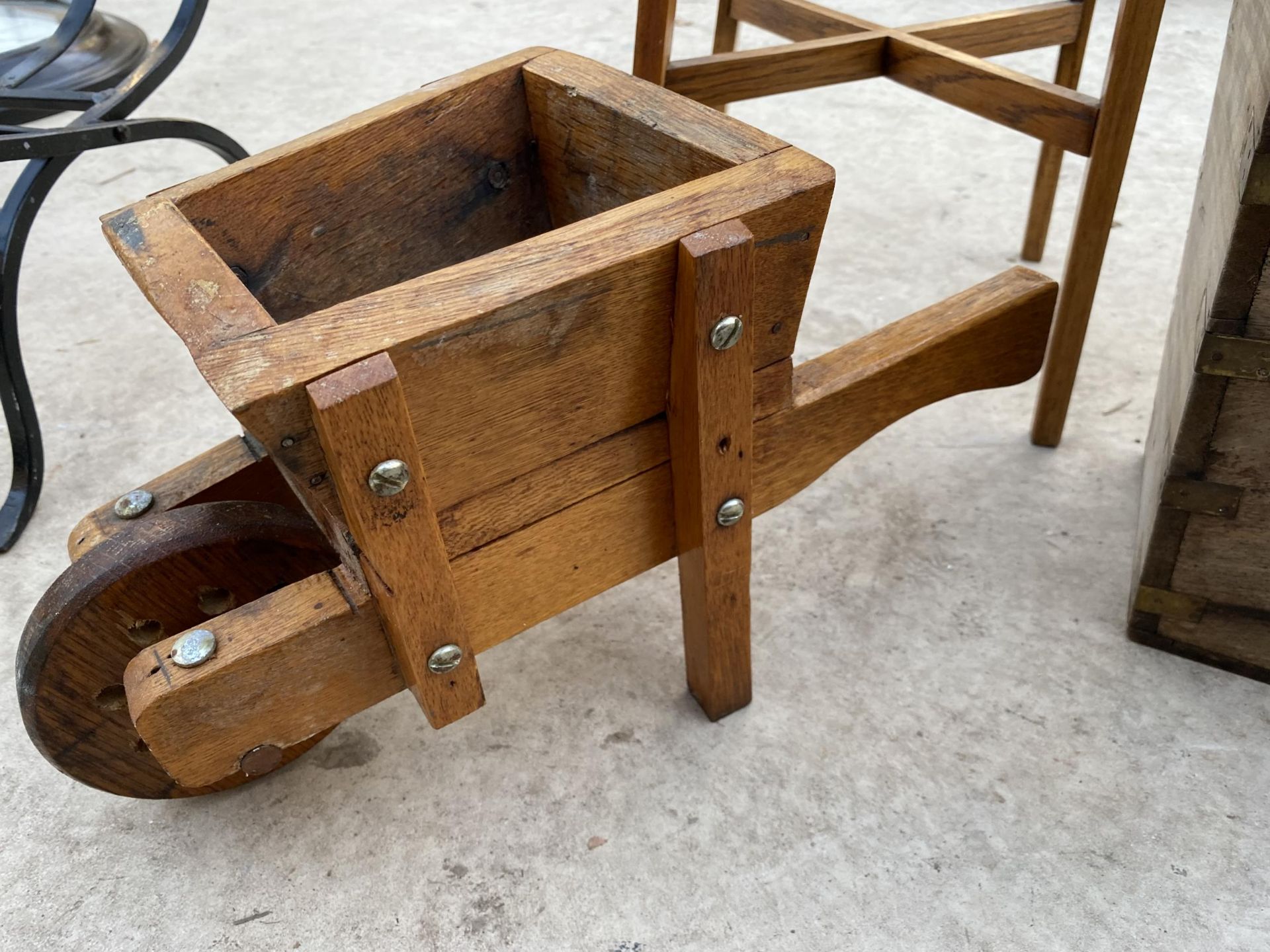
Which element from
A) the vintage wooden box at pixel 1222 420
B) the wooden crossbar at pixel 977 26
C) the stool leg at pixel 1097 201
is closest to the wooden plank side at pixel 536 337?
the vintage wooden box at pixel 1222 420

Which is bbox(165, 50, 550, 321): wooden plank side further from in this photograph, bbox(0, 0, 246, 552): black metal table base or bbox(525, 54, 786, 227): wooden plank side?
bbox(0, 0, 246, 552): black metal table base

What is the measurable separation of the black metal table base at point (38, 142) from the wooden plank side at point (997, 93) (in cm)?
104

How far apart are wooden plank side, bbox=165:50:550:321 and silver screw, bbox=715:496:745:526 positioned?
1.36 ft

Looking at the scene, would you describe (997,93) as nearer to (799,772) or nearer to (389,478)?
(799,772)

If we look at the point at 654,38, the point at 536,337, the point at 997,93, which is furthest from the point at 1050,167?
the point at 536,337

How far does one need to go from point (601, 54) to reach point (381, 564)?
2.25m

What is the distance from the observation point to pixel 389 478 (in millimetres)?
870

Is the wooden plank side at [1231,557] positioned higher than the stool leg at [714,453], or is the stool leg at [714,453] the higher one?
the stool leg at [714,453]

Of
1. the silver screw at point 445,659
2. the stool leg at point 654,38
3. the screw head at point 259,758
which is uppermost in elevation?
the stool leg at point 654,38

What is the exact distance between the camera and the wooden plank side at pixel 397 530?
0.82 metres

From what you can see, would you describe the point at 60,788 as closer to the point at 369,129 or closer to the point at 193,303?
the point at 193,303

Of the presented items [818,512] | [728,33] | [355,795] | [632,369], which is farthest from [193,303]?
[728,33]

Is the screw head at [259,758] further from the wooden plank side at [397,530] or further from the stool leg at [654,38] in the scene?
the stool leg at [654,38]

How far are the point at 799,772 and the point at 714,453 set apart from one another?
438 millimetres
